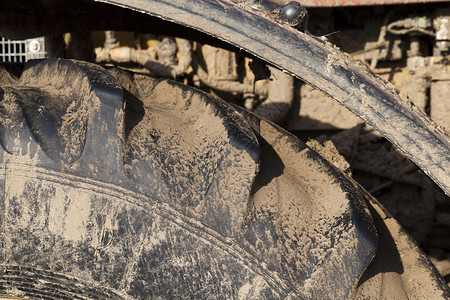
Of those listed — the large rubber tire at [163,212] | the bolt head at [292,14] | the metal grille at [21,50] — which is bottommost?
the large rubber tire at [163,212]

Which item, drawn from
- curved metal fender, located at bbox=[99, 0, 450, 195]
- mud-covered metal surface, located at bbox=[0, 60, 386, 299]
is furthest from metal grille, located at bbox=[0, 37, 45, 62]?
curved metal fender, located at bbox=[99, 0, 450, 195]

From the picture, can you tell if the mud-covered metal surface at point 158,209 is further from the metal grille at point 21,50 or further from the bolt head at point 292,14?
the metal grille at point 21,50

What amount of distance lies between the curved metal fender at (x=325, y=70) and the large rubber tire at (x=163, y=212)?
0.16 m

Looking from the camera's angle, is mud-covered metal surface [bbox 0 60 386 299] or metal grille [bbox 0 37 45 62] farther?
metal grille [bbox 0 37 45 62]

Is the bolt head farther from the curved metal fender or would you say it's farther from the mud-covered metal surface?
the mud-covered metal surface

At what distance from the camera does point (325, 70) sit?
3.14 ft

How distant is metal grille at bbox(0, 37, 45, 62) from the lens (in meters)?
2.48

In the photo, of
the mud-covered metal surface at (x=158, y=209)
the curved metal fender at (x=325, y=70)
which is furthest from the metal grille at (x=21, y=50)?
the curved metal fender at (x=325, y=70)

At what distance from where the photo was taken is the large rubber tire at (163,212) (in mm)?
982

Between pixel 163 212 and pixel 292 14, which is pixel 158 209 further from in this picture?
pixel 292 14

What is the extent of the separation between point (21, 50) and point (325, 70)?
2219 millimetres

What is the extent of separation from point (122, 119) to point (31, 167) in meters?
0.21

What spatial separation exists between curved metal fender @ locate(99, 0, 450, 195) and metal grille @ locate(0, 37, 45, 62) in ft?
5.49

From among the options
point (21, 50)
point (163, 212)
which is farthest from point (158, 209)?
point (21, 50)
